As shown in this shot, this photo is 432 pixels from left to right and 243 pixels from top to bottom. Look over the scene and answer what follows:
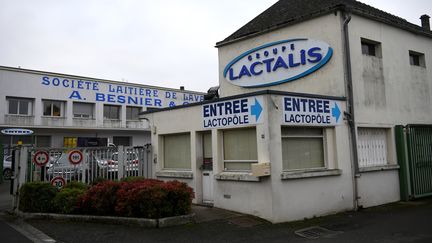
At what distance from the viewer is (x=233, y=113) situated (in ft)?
35.0

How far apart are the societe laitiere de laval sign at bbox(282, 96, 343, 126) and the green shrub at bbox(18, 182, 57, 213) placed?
7.00 meters

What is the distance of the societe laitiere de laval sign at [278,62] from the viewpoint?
12.1m

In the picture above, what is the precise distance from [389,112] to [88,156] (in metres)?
10.6

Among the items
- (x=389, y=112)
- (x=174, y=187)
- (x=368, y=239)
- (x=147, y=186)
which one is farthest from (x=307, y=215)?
(x=389, y=112)

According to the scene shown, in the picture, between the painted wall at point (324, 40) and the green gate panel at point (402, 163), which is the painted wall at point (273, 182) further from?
the green gate panel at point (402, 163)

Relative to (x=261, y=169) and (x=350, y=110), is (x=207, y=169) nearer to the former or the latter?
(x=261, y=169)

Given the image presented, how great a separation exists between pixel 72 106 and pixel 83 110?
4.56 ft

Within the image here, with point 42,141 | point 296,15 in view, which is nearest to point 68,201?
point 296,15

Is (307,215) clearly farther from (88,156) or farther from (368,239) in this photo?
(88,156)

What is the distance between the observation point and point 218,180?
11047mm

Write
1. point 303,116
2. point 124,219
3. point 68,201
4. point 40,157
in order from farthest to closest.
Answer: point 40,157 < point 303,116 < point 68,201 < point 124,219

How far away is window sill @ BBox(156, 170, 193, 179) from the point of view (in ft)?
40.1

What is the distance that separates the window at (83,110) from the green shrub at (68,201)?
24.3 meters

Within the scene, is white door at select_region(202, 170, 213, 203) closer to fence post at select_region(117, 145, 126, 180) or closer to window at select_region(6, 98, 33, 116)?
fence post at select_region(117, 145, 126, 180)
